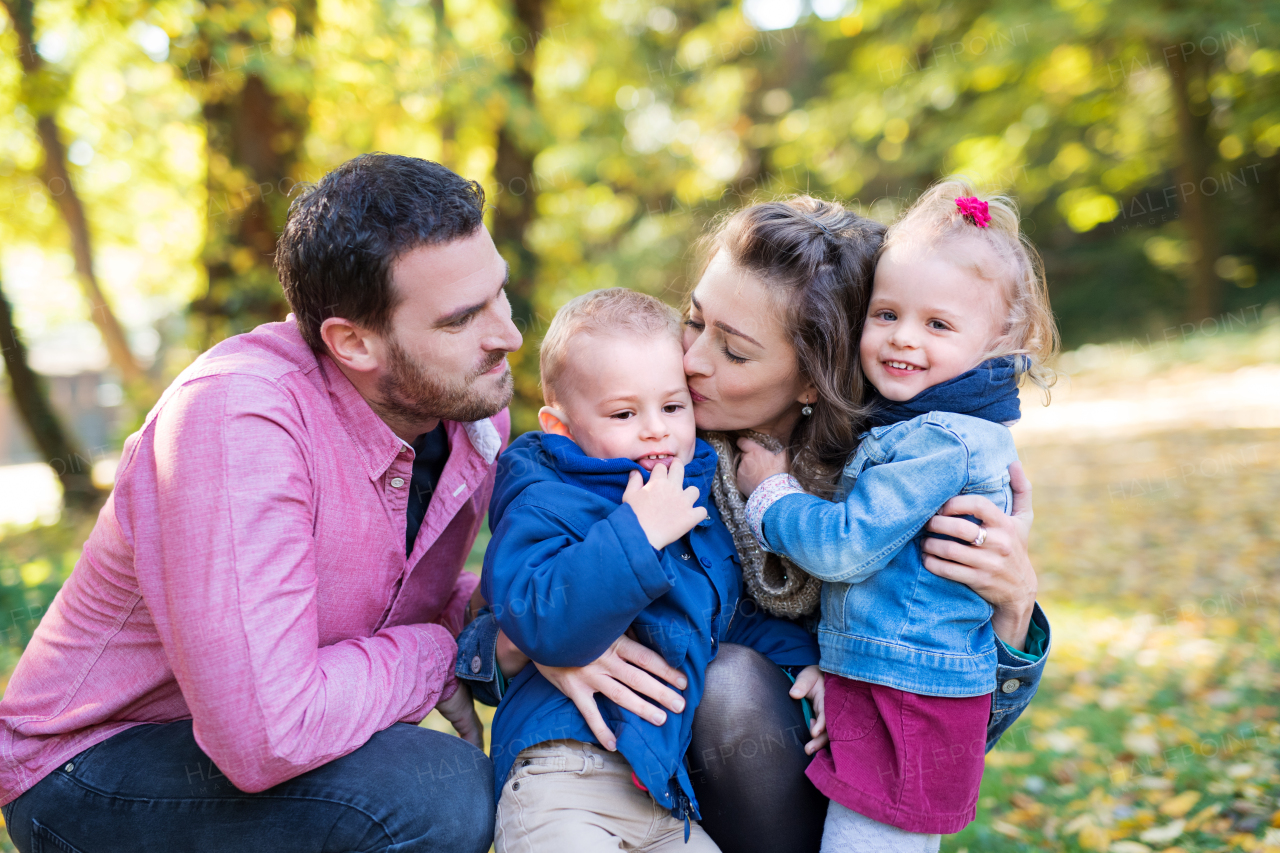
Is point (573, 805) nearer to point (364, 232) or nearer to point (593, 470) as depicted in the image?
point (593, 470)

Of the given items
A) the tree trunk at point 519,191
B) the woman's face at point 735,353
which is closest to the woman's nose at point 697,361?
the woman's face at point 735,353

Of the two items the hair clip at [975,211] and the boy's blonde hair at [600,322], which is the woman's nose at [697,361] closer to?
the boy's blonde hair at [600,322]

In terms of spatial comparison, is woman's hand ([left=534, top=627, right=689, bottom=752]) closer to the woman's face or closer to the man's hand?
the man's hand

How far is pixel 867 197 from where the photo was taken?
57.1 ft

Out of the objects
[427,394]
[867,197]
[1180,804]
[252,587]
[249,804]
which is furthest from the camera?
[867,197]

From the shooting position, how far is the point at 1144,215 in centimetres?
1717

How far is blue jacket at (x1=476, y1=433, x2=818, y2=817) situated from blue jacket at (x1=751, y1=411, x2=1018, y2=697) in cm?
21

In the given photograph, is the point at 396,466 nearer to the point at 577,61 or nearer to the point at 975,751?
the point at 975,751

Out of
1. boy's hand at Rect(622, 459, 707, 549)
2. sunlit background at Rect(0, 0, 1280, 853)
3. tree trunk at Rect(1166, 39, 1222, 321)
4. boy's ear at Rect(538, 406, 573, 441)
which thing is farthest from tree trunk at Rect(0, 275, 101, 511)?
tree trunk at Rect(1166, 39, 1222, 321)

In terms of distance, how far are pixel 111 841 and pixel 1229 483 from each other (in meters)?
8.42

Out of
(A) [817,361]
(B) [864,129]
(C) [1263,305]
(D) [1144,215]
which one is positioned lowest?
(C) [1263,305]

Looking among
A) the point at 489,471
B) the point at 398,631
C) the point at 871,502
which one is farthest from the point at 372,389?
the point at 871,502

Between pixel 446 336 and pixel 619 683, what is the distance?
3.21 ft

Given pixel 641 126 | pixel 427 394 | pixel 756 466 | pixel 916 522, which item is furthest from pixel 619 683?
pixel 641 126
